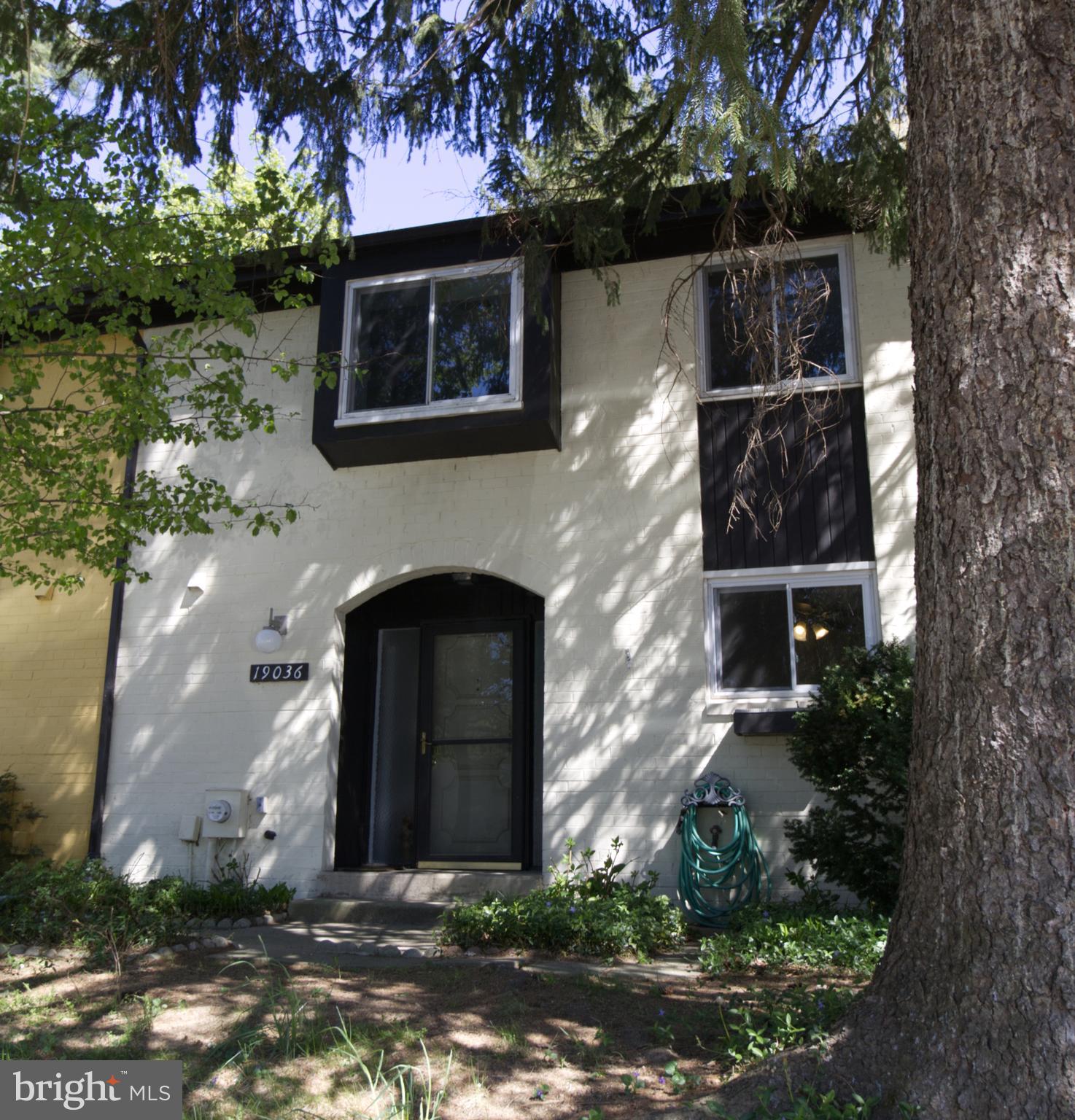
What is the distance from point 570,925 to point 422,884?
2230 mm

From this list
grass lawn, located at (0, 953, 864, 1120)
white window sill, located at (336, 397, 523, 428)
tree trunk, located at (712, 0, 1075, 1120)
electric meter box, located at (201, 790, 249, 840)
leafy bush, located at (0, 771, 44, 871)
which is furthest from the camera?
leafy bush, located at (0, 771, 44, 871)

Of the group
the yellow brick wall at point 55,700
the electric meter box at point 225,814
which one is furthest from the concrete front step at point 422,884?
the yellow brick wall at point 55,700

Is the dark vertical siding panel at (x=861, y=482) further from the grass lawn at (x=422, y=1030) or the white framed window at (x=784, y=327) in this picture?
the grass lawn at (x=422, y=1030)

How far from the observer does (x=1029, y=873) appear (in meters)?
3.12

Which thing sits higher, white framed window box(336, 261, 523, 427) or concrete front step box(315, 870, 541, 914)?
white framed window box(336, 261, 523, 427)

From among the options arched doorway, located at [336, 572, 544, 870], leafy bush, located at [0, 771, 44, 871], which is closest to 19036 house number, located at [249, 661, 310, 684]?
arched doorway, located at [336, 572, 544, 870]

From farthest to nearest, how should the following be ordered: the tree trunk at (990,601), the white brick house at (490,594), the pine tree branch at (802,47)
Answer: the white brick house at (490,594)
the pine tree branch at (802,47)
the tree trunk at (990,601)

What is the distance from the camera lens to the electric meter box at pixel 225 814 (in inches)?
343

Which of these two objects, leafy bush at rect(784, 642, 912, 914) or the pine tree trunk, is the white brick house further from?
the pine tree trunk

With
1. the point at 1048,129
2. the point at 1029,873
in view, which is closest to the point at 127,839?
the point at 1029,873

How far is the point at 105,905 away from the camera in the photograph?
7.18 metres

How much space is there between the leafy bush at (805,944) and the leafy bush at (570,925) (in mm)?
380

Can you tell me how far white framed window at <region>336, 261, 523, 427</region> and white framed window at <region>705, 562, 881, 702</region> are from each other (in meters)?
2.51

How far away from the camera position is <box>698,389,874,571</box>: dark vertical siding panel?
8.13 meters
